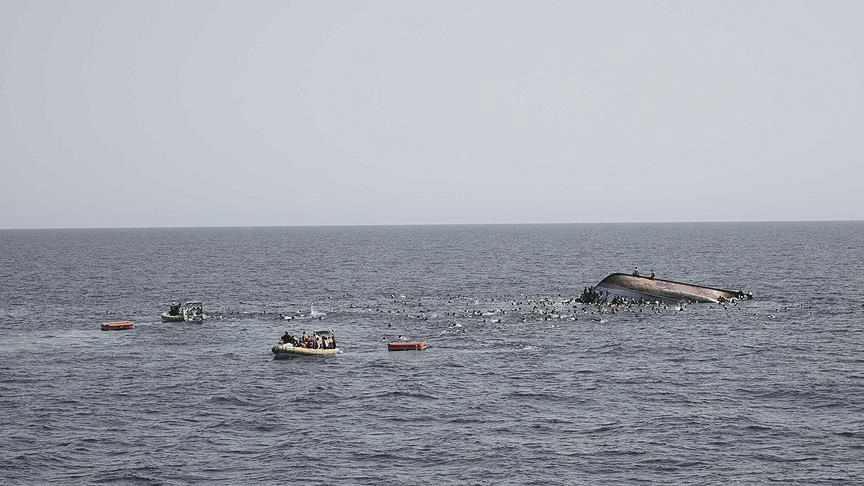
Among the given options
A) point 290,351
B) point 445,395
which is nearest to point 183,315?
point 290,351

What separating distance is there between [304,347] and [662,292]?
59.1m

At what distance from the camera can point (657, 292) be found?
11756 cm

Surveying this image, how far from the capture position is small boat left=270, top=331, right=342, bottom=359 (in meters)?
77.8

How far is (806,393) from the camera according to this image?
6200cm

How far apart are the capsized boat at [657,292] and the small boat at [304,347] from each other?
51.0 metres

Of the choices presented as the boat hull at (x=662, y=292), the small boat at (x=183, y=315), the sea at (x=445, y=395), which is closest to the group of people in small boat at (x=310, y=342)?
the sea at (x=445, y=395)

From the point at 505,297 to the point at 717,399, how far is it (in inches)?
2817

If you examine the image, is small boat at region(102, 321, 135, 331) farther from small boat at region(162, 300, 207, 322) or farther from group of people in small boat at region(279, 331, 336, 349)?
group of people in small boat at region(279, 331, 336, 349)

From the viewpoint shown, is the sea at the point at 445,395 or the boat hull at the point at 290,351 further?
the boat hull at the point at 290,351

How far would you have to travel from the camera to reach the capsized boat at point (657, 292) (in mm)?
116625

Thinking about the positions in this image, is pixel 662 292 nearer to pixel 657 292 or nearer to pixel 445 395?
pixel 657 292

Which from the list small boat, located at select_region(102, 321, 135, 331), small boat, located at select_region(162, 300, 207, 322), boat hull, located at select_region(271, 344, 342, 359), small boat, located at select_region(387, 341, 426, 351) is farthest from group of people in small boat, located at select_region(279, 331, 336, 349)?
small boat, located at select_region(162, 300, 207, 322)

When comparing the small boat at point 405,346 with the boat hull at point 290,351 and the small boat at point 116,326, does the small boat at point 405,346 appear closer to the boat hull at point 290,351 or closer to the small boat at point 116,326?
the boat hull at point 290,351

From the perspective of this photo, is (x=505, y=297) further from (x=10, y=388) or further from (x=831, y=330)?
(x=10, y=388)
